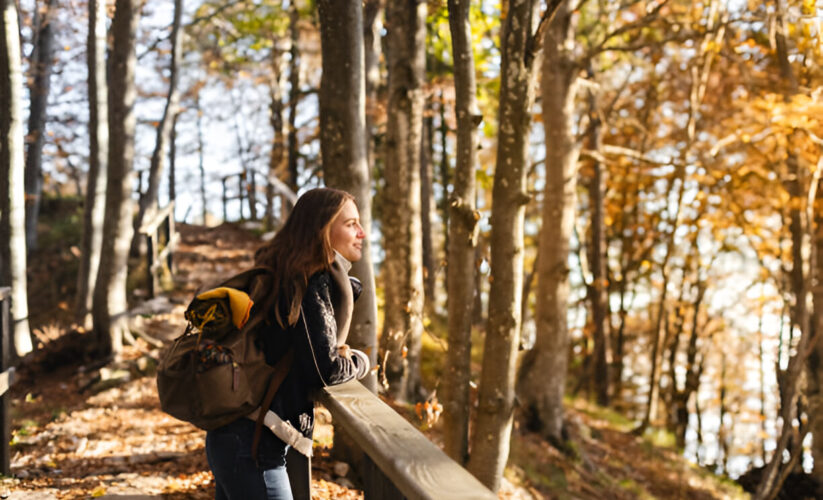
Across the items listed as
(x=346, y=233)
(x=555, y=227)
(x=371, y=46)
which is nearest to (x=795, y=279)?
(x=555, y=227)

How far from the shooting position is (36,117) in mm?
15688

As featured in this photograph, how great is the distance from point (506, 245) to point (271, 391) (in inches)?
142

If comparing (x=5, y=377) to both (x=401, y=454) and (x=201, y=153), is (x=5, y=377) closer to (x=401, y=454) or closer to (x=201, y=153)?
(x=401, y=454)

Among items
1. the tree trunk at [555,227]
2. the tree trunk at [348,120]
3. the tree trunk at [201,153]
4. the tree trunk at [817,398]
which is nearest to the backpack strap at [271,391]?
the tree trunk at [348,120]

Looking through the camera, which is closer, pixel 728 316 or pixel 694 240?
pixel 694 240

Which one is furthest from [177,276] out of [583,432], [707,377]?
[707,377]

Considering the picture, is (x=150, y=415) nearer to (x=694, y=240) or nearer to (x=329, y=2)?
(x=329, y=2)

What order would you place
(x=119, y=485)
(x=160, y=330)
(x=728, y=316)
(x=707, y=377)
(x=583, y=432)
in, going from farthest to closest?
(x=707, y=377) < (x=728, y=316) < (x=583, y=432) < (x=160, y=330) < (x=119, y=485)

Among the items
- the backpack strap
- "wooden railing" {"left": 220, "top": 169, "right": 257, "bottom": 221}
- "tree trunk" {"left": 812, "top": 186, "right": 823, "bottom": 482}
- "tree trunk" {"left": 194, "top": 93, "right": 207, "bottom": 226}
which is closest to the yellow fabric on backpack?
the backpack strap

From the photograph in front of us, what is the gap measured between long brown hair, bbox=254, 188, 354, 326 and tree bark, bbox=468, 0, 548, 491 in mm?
3218

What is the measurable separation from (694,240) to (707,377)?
44.1ft

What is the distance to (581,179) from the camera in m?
20.6

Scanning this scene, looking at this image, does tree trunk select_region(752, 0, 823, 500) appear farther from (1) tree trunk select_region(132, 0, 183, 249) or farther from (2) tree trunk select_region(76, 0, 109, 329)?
(1) tree trunk select_region(132, 0, 183, 249)

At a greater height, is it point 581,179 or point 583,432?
point 581,179
